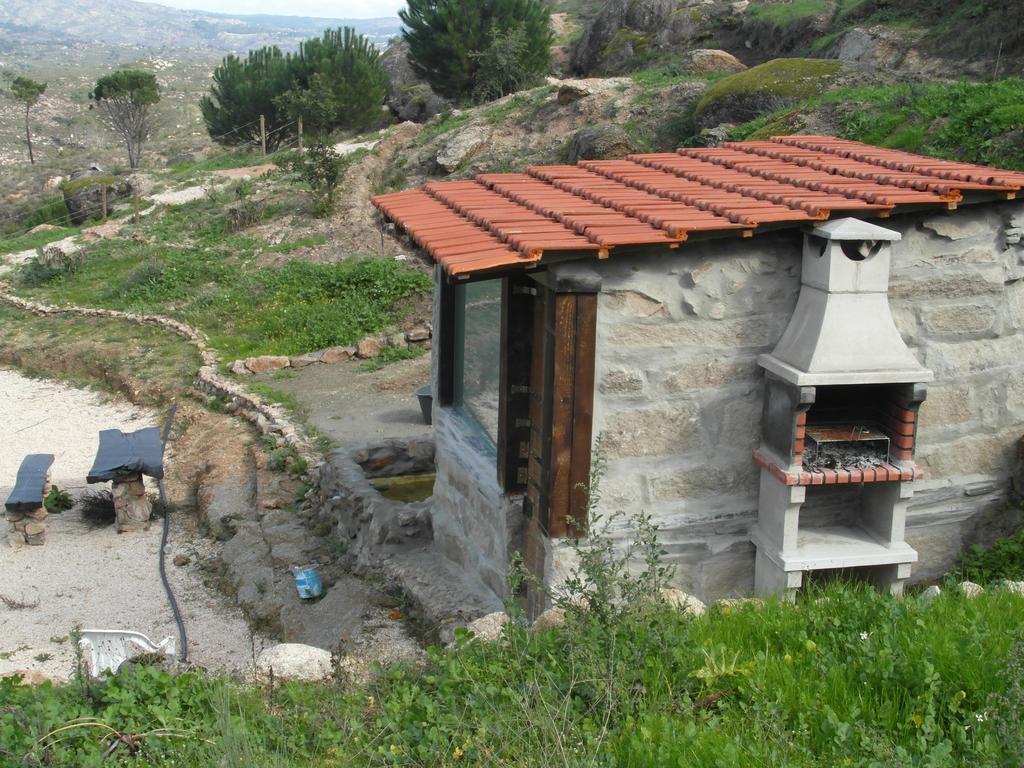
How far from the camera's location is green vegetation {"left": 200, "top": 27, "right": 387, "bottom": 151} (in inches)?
1132

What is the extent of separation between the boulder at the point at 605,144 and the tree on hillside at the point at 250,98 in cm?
1651

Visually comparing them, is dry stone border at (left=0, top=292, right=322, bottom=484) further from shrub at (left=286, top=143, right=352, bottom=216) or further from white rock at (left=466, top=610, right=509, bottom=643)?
white rock at (left=466, top=610, right=509, bottom=643)

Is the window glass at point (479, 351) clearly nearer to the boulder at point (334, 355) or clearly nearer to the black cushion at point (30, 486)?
the black cushion at point (30, 486)

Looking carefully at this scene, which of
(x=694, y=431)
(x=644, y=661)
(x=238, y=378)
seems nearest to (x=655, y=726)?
(x=644, y=661)

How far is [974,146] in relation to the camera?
9.99 metres

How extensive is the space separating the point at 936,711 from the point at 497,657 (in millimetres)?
1592

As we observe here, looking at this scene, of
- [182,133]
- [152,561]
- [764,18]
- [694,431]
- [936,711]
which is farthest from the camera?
[182,133]

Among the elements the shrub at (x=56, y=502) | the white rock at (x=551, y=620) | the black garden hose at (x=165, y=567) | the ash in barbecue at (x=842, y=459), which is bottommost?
the shrub at (x=56, y=502)

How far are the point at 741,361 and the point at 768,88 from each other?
1269 centimetres

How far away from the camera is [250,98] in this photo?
3472cm

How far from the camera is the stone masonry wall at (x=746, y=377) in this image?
5.23 m

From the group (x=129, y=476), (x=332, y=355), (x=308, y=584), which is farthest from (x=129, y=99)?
(x=308, y=584)

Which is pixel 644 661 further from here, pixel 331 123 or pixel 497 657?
pixel 331 123

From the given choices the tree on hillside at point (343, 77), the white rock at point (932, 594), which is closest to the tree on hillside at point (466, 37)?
the tree on hillside at point (343, 77)
